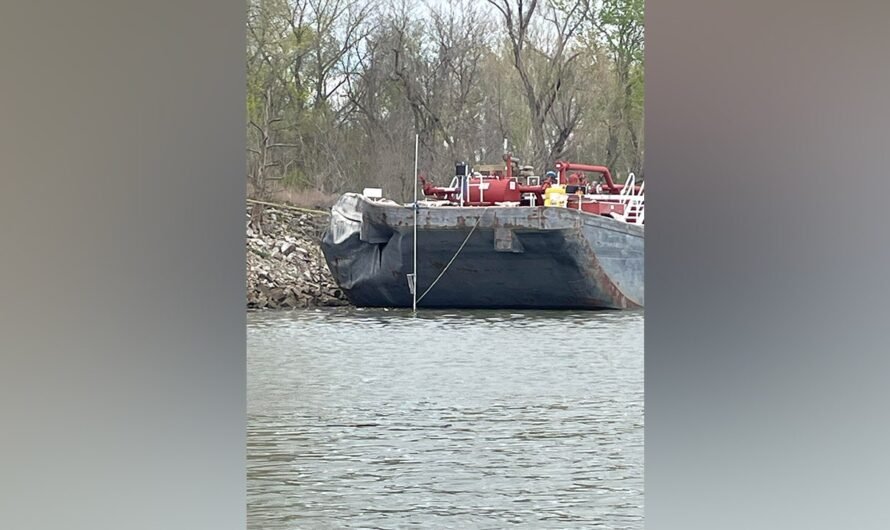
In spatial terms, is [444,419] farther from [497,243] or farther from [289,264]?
[289,264]

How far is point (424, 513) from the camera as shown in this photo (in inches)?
179

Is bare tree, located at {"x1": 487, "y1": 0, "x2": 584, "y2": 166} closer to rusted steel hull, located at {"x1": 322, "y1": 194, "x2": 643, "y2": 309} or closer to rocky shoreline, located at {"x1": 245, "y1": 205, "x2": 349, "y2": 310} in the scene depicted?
rusted steel hull, located at {"x1": 322, "y1": 194, "x2": 643, "y2": 309}

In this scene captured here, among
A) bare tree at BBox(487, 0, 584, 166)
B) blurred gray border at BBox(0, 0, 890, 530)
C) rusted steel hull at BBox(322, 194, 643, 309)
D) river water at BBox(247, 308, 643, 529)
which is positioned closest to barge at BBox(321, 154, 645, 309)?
rusted steel hull at BBox(322, 194, 643, 309)

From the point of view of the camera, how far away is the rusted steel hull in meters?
9.66

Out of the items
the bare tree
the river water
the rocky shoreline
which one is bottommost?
the river water

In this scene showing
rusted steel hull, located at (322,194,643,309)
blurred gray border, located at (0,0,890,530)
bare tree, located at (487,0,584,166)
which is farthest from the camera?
bare tree, located at (487,0,584,166)

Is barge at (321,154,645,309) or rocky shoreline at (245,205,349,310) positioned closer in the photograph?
barge at (321,154,645,309)

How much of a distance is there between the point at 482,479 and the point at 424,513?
0.92m

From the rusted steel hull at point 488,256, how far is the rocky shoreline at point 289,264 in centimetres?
30

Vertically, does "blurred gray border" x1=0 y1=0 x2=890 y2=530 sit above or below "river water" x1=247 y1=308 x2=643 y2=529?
above

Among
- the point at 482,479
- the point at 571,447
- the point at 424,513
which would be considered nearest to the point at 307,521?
the point at 424,513

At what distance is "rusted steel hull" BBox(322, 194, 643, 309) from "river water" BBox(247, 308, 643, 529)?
196 millimetres
